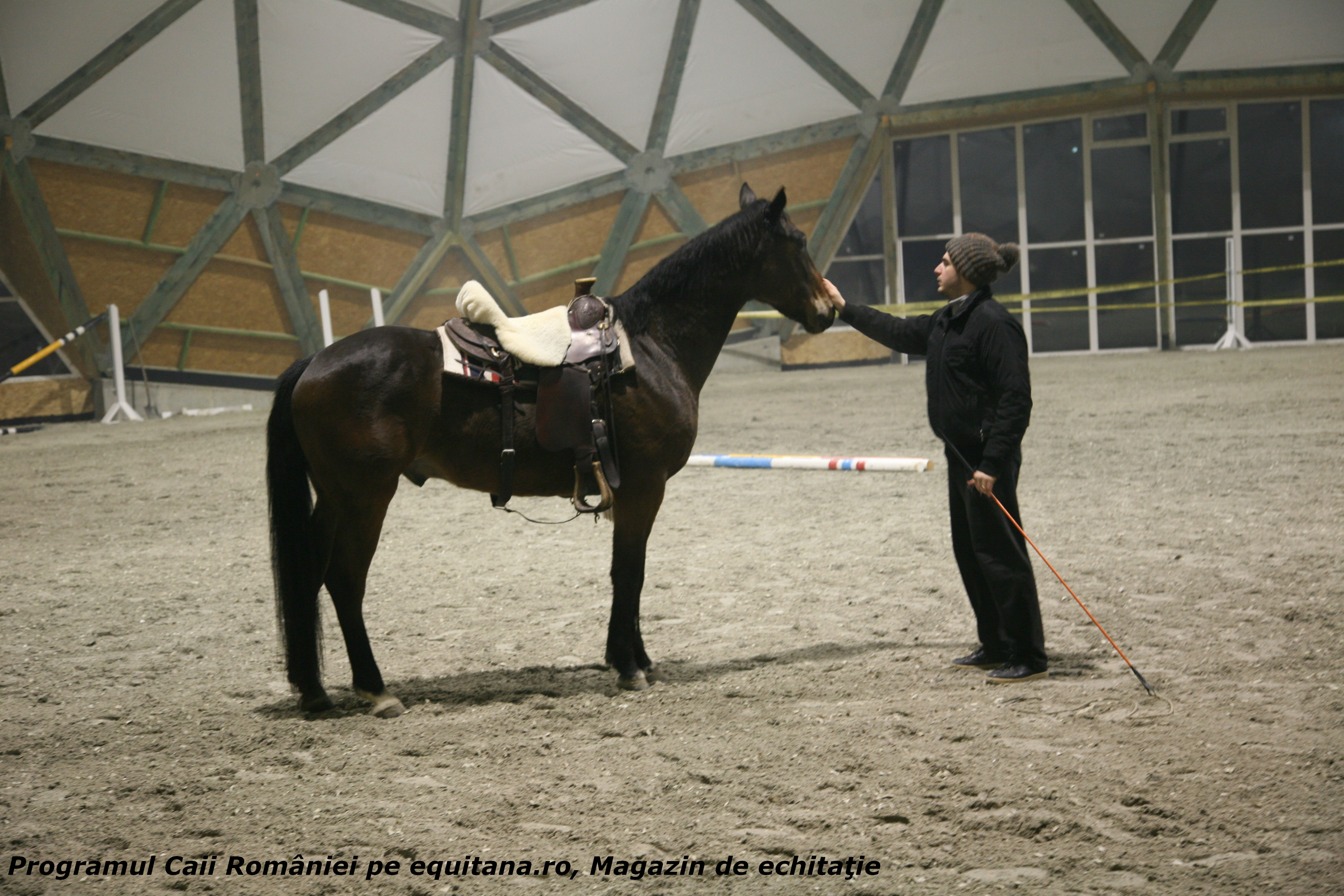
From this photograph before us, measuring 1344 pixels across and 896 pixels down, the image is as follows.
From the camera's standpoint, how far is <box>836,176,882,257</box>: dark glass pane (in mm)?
18062

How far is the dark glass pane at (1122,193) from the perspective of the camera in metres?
17.4

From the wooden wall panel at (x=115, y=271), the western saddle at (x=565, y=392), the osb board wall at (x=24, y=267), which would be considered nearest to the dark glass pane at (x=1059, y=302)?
the wooden wall panel at (x=115, y=271)

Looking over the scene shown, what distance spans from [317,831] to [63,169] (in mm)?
14915

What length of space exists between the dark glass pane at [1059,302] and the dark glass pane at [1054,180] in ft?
0.96

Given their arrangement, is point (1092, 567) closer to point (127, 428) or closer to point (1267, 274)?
point (127, 428)

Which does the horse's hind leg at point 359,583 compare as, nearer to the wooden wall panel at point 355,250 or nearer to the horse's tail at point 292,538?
the horse's tail at point 292,538

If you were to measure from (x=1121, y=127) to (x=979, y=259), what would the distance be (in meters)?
16.0

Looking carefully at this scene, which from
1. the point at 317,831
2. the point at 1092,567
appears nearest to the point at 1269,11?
the point at 1092,567

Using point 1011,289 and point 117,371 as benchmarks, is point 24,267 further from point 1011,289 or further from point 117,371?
point 1011,289

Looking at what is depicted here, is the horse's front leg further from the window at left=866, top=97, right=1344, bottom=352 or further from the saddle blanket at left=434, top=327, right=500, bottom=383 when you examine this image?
the window at left=866, top=97, right=1344, bottom=352

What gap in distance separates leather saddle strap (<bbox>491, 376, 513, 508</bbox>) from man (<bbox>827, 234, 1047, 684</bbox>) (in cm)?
139

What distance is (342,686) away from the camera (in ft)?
12.6

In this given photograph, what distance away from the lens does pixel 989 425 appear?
3.60 metres

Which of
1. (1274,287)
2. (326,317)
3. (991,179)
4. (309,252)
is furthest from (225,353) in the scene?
(1274,287)
